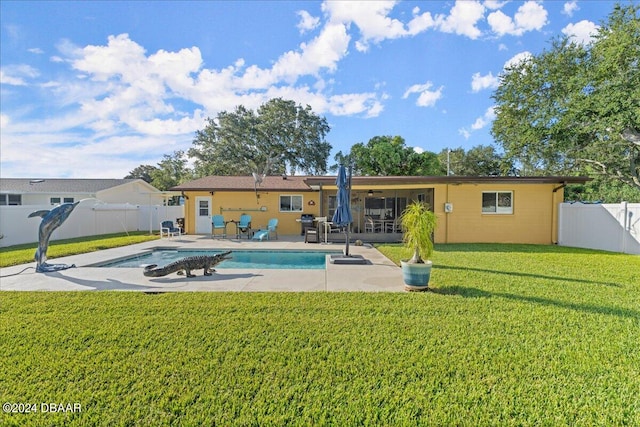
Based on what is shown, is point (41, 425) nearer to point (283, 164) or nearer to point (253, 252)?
point (253, 252)

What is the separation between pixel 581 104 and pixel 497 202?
7.35m

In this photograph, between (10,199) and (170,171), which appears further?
(170,171)

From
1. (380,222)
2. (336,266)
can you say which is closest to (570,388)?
(336,266)

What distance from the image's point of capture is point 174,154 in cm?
4153

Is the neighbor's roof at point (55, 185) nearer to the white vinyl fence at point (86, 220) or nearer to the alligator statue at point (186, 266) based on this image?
the white vinyl fence at point (86, 220)

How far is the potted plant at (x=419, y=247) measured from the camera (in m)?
5.66

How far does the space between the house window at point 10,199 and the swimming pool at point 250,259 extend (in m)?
19.3

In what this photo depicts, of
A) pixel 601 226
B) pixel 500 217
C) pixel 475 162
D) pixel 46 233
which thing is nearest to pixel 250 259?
pixel 46 233

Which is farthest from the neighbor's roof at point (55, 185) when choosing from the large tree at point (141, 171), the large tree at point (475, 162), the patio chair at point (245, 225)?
the large tree at point (475, 162)

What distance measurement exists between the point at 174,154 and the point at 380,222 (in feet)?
115

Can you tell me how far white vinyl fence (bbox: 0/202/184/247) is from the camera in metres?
13.0

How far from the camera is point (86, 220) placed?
656 inches

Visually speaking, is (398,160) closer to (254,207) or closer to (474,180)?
(254,207)

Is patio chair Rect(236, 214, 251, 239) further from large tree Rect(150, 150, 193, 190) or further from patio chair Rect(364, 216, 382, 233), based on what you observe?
large tree Rect(150, 150, 193, 190)
